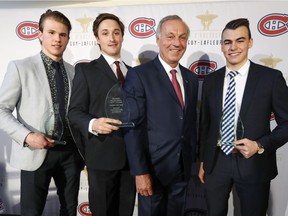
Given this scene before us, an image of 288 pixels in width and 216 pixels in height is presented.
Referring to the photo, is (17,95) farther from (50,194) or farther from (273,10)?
(273,10)

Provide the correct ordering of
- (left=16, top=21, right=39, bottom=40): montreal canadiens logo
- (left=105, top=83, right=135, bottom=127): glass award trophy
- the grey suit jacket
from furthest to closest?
(left=16, top=21, right=39, bottom=40): montreal canadiens logo < the grey suit jacket < (left=105, top=83, right=135, bottom=127): glass award trophy

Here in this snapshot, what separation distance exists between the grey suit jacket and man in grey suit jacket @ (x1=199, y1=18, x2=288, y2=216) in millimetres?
1030

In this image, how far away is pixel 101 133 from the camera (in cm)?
155

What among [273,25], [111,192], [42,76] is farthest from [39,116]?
[273,25]

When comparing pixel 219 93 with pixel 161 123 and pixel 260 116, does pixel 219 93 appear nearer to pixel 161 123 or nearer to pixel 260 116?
pixel 260 116

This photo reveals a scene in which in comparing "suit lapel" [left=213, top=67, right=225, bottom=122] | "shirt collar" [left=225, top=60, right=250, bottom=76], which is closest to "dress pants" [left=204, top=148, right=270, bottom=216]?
"suit lapel" [left=213, top=67, right=225, bottom=122]

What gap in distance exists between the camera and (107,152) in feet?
5.29

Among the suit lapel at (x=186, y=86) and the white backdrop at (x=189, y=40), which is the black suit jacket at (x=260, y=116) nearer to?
the suit lapel at (x=186, y=86)

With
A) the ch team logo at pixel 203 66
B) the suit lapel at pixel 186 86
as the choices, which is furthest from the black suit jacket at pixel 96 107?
the ch team logo at pixel 203 66

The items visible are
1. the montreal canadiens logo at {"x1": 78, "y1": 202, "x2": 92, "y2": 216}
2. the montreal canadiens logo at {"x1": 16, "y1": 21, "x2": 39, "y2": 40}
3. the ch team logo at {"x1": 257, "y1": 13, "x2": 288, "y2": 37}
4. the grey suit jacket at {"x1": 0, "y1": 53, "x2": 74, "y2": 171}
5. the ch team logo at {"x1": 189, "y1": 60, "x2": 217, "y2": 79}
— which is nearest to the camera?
the grey suit jacket at {"x1": 0, "y1": 53, "x2": 74, "y2": 171}

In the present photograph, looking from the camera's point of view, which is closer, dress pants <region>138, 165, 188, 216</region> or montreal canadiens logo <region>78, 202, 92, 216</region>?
dress pants <region>138, 165, 188, 216</region>

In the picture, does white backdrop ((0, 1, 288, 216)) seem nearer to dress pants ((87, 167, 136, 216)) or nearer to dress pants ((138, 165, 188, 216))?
dress pants ((87, 167, 136, 216))

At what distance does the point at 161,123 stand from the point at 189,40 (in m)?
1.14

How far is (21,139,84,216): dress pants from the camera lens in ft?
5.38
